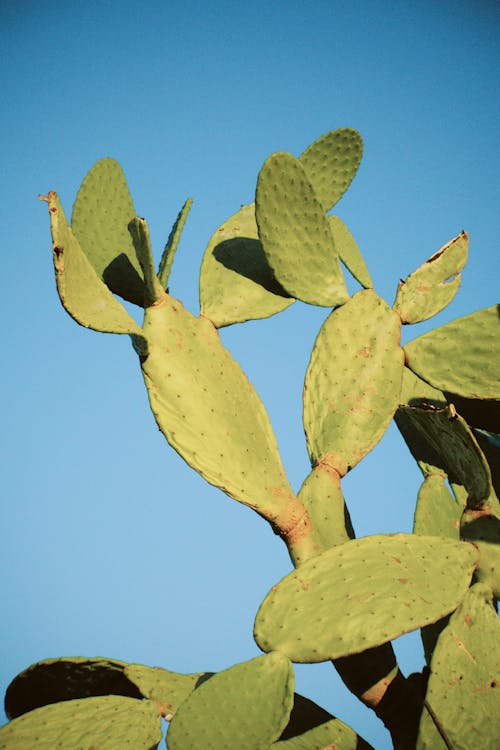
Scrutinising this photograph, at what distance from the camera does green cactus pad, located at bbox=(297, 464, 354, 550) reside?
58.9 inches

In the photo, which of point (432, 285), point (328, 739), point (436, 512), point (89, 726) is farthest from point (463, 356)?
point (89, 726)

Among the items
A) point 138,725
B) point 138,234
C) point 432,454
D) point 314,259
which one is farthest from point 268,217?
point 138,725

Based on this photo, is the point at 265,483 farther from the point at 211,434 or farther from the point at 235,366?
the point at 235,366

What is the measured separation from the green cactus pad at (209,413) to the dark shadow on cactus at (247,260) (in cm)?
26

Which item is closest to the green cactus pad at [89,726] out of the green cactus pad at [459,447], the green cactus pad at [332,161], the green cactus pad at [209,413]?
the green cactus pad at [209,413]

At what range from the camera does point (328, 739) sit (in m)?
1.39

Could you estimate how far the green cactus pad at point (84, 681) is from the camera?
56.8 inches

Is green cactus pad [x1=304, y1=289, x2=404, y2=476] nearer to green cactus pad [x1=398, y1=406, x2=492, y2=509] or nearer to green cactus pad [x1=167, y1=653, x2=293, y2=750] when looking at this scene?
→ green cactus pad [x1=398, y1=406, x2=492, y2=509]

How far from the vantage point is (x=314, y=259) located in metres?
1.68

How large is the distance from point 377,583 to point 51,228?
2.73 ft

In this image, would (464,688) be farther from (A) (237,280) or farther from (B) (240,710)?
(A) (237,280)

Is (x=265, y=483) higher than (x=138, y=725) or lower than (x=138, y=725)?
higher

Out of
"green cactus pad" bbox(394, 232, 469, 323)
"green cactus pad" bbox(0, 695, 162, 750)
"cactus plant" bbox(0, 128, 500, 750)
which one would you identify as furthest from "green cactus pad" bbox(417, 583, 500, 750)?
"green cactus pad" bbox(394, 232, 469, 323)

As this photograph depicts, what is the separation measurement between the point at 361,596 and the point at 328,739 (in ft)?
1.22
